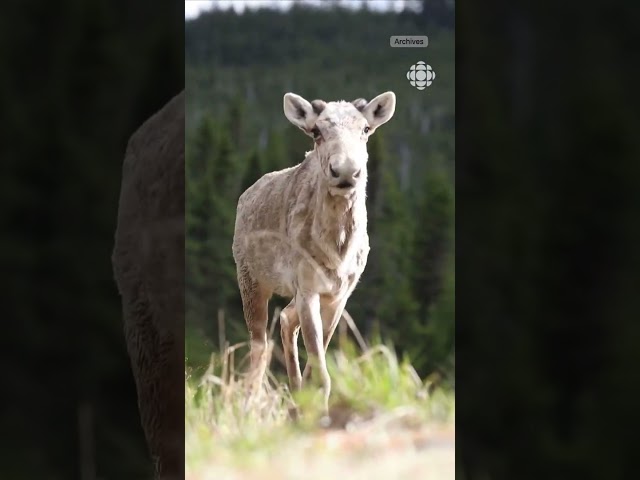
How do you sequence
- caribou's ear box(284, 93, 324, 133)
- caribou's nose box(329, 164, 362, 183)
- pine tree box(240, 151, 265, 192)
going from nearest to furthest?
1. caribou's nose box(329, 164, 362, 183)
2. caribou's ear box(284, 93, 324, 133)
3. pine tree box(240, 151, 265, 192)

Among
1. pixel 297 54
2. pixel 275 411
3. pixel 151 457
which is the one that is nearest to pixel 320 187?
pixel 297 54

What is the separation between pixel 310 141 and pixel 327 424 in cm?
130

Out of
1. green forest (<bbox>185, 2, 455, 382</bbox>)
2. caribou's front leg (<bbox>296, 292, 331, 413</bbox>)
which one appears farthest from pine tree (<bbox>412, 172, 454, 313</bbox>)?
caribou's front leg (<bbox>296, 292, 331, 413</bbox>)

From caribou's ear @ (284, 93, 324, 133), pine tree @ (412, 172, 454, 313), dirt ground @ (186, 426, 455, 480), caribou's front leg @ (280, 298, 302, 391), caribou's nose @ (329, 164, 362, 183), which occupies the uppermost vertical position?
caribou's ear @ (284, 93, 324, 133)

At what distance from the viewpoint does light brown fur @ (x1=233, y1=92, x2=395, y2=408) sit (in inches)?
174

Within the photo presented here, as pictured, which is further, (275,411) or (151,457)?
(151,457)

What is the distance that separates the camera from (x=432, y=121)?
4.52 meters

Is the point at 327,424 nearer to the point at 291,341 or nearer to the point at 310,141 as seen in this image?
the point at 291,341

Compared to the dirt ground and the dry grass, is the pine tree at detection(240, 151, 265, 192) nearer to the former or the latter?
the dry grass

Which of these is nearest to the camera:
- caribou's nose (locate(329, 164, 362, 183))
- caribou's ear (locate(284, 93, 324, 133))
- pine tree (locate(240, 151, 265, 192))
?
caribou's nose (locate(329, 164, 362, 183))

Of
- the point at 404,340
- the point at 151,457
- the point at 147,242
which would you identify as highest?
the point at 147,242

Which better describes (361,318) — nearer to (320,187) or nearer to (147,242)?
(320,187)

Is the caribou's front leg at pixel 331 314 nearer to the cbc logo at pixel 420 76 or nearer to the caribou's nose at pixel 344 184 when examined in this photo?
the caribou's nose at pixel 344 184

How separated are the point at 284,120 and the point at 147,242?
0.88 m
